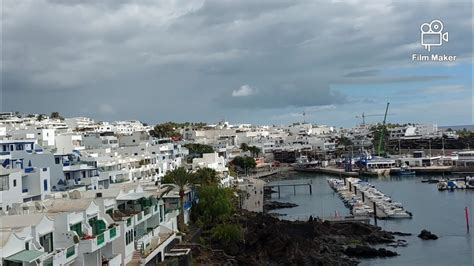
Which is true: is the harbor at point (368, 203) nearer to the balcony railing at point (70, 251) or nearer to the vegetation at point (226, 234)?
the vegetation at point (226, 234)

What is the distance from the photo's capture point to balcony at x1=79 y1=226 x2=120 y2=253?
15.7m

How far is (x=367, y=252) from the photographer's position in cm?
3181

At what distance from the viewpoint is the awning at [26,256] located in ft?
40.9

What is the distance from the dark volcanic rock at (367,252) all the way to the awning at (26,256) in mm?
21866

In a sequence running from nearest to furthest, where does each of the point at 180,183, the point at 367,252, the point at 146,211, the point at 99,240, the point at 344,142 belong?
the point at 99,240 < the point at 146,211 < the point at 180,183 < the point at 367,252 < the point at 344,142

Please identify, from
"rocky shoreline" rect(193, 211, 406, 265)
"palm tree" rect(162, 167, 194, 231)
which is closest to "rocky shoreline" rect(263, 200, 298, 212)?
"rocky shoreline" rect(193, 211, 406, 265)

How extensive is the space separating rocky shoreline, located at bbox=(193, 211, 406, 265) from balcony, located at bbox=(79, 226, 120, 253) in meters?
7.65

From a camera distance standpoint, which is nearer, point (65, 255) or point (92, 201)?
point (65, 255)

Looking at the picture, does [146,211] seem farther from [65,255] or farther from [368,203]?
[368,203]

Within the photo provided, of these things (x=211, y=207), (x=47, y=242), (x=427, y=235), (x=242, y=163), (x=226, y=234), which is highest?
(x=47, y=242)

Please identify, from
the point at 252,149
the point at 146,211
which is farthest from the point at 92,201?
the point at 252,149

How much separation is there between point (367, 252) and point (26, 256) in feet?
74.3

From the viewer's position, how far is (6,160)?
84.4ft

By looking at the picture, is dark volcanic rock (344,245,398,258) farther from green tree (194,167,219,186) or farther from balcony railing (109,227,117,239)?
balcony railing (109,227,117,239)
